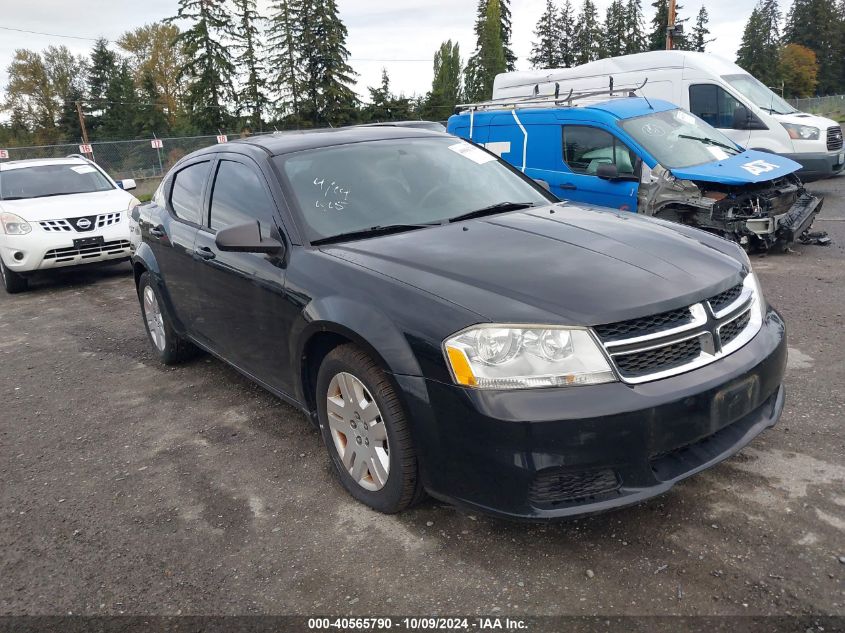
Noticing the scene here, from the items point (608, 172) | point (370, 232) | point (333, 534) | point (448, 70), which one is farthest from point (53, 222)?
point (448, 70)

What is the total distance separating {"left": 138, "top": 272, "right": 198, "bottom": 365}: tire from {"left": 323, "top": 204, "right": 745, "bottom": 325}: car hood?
2439 millimetres

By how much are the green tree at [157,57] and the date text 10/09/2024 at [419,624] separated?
6630cm

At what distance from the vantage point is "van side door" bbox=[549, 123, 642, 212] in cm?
748

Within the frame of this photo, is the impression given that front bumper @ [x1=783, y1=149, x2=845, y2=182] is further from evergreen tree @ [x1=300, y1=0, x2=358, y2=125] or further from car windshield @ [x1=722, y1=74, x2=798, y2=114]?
evergreen tree @ [x1=300, y1=0, x2=358, y2=125]

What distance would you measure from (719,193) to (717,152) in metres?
0.87

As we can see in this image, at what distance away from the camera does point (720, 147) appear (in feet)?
26.9

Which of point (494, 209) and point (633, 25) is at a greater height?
point (633, 25)

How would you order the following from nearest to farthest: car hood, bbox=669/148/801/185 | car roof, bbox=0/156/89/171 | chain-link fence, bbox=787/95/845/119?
1. car hood, bbox=669/148/801/185
2. car roof, bbox=0/156/89/171
3. chain-link fence, bbox=787/95/845/119

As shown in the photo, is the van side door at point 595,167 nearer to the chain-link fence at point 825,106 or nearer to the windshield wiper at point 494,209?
the windshield wiper at point 494,209

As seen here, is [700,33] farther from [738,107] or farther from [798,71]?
[738,107]

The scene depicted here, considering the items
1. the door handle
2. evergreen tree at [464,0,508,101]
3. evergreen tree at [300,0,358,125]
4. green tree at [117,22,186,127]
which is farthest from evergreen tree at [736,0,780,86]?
the door handle

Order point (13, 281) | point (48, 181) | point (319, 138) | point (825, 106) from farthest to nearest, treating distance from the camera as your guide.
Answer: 1. point (825, 106)
2. point (48, 181)
3. point (13, 281)
4. point (319, 138)

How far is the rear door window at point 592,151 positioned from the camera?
24.9ft

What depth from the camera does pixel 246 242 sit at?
3336mm
